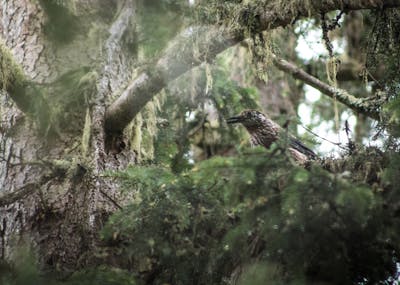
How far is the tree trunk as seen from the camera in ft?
17.2

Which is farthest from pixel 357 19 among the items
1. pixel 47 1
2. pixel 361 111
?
pixel 47 1

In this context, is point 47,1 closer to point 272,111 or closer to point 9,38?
point 9,38

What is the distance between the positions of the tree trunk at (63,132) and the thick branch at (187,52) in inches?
14.0

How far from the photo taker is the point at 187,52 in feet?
18.3

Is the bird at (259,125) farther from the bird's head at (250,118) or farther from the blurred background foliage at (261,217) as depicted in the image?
the blurred background foliage at (261,217)

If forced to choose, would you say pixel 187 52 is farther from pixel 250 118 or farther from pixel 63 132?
pixel 250 118

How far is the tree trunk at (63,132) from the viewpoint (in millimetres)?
5234

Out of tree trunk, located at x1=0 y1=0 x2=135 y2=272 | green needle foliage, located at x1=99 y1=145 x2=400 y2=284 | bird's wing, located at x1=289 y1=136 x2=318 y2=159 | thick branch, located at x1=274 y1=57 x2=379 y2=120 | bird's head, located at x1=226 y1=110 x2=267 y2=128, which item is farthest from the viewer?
bird's head, located at x1=226 y1=110 x2=267 y2=128

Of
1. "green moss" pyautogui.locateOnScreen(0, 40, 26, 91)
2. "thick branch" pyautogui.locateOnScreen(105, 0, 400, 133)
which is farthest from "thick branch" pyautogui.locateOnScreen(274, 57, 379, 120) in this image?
"green moss" pyautogui.locateOnScreen(0, 40, 26, 91)

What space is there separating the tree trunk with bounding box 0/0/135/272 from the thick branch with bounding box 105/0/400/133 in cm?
36

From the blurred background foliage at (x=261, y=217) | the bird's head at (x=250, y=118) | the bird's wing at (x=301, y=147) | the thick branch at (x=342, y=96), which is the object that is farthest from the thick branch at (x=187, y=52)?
the bird's head at (x=250, y=118)

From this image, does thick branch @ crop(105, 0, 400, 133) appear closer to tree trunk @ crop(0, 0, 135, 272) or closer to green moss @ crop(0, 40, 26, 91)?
tree trunk @ crop(0, 0, 135, 272)

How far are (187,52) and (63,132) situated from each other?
4.69ft

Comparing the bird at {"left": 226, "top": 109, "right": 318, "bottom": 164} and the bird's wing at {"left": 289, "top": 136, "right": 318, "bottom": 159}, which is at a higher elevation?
the bird at {"left": 226, "top": 109, "right": 318, "bottom": 164}
